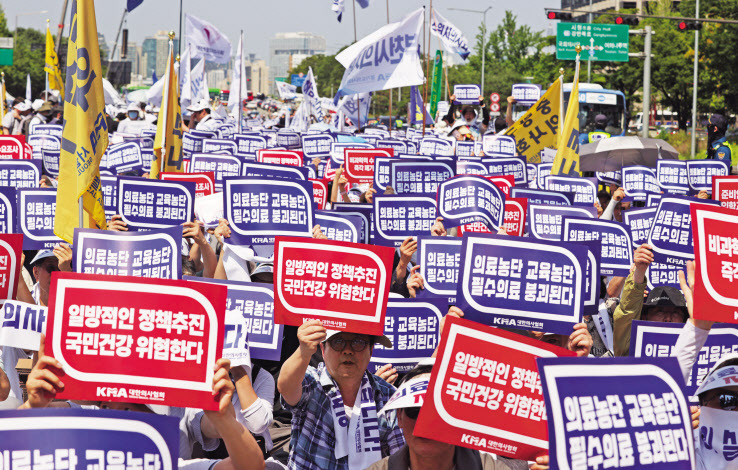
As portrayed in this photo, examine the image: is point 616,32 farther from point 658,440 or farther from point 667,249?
point 658,440

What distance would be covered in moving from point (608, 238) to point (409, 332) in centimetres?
227

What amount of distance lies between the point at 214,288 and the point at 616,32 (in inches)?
1270

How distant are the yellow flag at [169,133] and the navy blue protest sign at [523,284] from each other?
22.1 ft

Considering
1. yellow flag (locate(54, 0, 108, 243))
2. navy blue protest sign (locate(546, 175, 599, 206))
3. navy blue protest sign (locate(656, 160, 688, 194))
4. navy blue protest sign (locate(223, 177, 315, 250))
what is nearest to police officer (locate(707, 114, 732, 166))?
navy blue protest sign (locate(656, 160, 688, 194))

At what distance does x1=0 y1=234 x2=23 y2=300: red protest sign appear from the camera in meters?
5.52

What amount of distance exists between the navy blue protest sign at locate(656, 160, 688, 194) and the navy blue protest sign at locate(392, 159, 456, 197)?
111 inches

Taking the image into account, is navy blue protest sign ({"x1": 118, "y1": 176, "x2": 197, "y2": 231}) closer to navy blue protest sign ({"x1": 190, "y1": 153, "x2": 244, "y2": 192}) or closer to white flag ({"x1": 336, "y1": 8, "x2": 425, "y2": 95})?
navy blue protest sign ({"x1": 190, "y1": 153, "x2": 244, "y2": 192})

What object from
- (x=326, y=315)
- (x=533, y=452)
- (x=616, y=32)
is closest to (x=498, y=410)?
(x=533, y=452)

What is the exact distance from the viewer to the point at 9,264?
552 centimetres

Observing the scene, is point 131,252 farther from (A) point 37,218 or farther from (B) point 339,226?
(A) point 37,218

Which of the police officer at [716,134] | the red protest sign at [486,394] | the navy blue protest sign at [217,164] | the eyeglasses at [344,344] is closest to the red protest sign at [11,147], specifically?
the navy blue protest sign at [217,164]

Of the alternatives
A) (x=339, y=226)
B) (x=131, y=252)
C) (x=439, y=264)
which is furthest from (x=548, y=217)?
(x=131, y=252)

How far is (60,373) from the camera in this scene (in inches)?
139

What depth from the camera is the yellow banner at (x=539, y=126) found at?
1437cm
